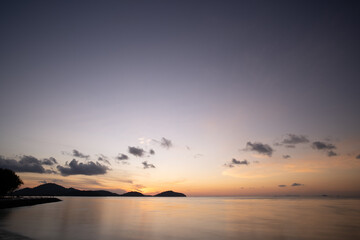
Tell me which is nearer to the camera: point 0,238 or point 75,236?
point 0,238

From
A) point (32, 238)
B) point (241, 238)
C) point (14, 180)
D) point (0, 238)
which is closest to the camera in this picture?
point (0, 238)

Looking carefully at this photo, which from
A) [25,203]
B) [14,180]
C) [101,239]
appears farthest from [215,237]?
[14,180]

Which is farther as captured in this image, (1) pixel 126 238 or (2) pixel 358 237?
(2) pixel 358 237

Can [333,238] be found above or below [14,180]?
below

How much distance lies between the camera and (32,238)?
94.0ft

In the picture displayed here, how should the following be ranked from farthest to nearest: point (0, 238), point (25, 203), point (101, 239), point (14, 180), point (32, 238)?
point (14, 180) → point (25, 203) → point (101, 239) → point (32, 238) → point (0, 238)

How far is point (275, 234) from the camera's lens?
35.6 metres

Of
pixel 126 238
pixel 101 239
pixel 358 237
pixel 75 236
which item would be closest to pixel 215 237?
pixel 126 238

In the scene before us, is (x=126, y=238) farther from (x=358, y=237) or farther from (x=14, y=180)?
(x=14, y=180)

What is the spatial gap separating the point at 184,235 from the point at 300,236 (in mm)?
17244

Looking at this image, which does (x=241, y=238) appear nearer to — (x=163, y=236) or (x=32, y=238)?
(x=163, y=236)

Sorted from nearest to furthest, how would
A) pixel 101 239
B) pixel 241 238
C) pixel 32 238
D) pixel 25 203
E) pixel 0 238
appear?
pixel 0 238
pixel 32 238
pixel 101 239
pixel 241 238
pixel 25 203

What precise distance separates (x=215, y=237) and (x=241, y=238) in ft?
12.2

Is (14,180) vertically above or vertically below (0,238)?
above
